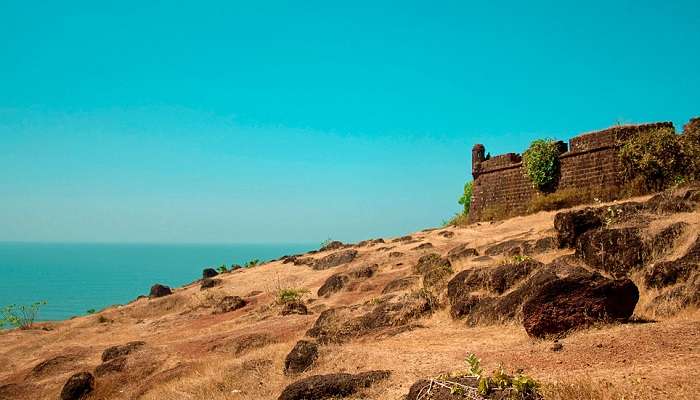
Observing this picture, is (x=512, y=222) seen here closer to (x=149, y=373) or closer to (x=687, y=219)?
(x=687, y=219)

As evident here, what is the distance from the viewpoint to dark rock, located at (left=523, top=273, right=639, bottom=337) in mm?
8406

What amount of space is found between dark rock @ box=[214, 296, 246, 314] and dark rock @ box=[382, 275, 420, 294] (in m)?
7.64

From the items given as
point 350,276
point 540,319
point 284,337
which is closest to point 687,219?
point 540,319

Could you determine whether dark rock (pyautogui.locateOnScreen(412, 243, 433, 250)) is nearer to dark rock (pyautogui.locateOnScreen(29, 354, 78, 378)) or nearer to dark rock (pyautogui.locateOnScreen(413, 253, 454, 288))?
dark rock (pyautogui.locateOnScreen(413, 253, 454, 288))

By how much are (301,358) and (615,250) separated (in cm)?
771

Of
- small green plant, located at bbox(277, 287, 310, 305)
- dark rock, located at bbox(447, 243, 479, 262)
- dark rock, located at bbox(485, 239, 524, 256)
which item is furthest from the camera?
small green plant, located at bbox(277, 287, 310, 305)

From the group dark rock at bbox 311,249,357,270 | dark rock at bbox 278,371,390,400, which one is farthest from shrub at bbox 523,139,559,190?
dark rock at bbox 278,371,390,400

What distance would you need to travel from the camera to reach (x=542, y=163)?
27000 mm

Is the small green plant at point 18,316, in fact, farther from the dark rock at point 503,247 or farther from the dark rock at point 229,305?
the dark rock at point 503,247

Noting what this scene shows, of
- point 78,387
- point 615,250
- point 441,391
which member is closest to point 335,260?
point 78,387

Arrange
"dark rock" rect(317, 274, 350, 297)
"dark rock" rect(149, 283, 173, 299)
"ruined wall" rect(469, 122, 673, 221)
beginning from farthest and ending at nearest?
"dark rock" rect(149, 283, 173, 299), "ruined wall" rect(469, 122, 673, 221), "dark rock" rect(317, 274, 350, 297)

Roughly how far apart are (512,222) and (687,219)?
13962 mm

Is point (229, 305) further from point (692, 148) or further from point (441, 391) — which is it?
point (692, 148)

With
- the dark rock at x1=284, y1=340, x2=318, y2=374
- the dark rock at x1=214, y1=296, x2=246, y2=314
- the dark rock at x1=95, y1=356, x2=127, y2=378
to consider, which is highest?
the dark rock at x1=284, y1=340, x2=318, y2=374
